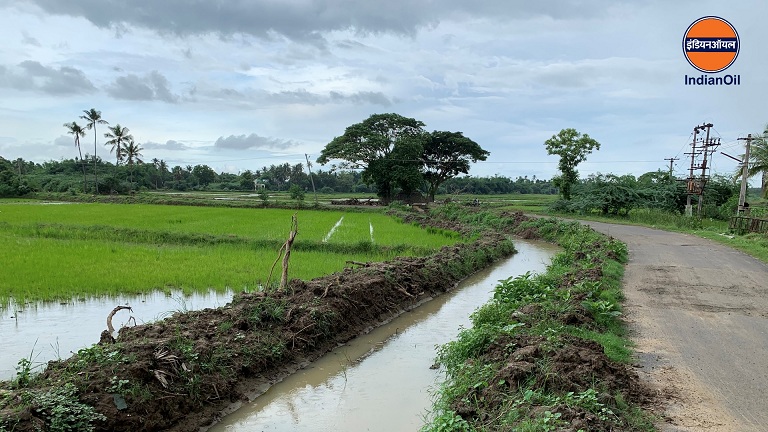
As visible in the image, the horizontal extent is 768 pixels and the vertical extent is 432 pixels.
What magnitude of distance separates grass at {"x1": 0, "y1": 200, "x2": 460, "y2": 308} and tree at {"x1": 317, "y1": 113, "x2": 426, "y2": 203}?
2118 centimetres

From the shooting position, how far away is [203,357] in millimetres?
5844

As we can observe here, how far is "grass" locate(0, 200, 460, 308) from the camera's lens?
10.6m

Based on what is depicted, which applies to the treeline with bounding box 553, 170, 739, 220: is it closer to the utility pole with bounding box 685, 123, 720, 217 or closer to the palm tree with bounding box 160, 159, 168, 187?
the utility pole with bounding box 685, 123, 720, 217

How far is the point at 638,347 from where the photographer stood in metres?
6.70

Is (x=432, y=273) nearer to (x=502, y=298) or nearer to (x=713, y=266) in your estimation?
(x=502, y=298)

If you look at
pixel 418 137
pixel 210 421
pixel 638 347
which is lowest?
pixel 210 421

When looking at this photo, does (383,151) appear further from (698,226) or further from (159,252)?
(159,252)

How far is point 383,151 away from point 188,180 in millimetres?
43872

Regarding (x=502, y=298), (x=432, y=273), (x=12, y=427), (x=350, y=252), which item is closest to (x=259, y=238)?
(x=350, y=252)

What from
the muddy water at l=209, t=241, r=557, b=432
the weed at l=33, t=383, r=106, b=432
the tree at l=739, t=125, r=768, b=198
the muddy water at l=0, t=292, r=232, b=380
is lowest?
the muddy water at l=209, t=241, r=557, b=432

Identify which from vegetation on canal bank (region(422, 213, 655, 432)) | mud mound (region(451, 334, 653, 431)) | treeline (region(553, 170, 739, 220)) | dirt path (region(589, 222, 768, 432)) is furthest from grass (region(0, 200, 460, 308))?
treeline (region(553, 170, 739, 220))

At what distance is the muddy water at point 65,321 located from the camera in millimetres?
6762

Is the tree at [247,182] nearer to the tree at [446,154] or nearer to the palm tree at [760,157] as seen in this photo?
the tree at [446,154]

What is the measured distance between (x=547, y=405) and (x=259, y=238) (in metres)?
14.8
